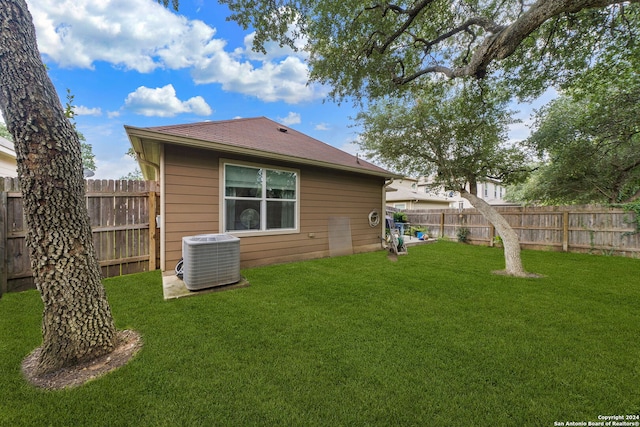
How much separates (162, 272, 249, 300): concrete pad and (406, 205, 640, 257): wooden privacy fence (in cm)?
911

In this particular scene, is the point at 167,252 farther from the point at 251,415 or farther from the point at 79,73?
the point at 79,73

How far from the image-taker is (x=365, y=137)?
8.03m

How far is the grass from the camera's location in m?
1.55

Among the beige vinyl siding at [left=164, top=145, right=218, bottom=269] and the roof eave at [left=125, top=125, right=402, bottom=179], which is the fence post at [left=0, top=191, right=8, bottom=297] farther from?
the beige vinyl siding at [left=164, top=145, right=218, bottom=269]

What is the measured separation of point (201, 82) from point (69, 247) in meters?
10.8

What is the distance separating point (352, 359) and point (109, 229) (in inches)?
184

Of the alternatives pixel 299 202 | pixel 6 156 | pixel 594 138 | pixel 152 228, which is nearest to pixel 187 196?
pixel 152 228

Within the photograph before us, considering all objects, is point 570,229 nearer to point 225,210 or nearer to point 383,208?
point 383,208

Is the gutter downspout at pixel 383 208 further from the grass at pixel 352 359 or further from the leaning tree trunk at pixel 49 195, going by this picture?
the leaning tree trunk at pixel 49 195

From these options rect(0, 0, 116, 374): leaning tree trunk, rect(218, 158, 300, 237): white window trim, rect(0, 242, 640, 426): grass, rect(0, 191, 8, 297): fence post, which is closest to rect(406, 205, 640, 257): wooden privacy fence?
rect(0, 242, 640, 426): grass

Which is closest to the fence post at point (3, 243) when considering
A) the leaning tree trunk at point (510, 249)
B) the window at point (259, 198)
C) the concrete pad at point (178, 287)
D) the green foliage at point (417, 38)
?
the concrete pad at point (178, 287)

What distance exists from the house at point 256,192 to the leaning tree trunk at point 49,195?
2060mm

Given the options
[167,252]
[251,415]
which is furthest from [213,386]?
[167,252]

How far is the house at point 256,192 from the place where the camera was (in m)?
4.34
